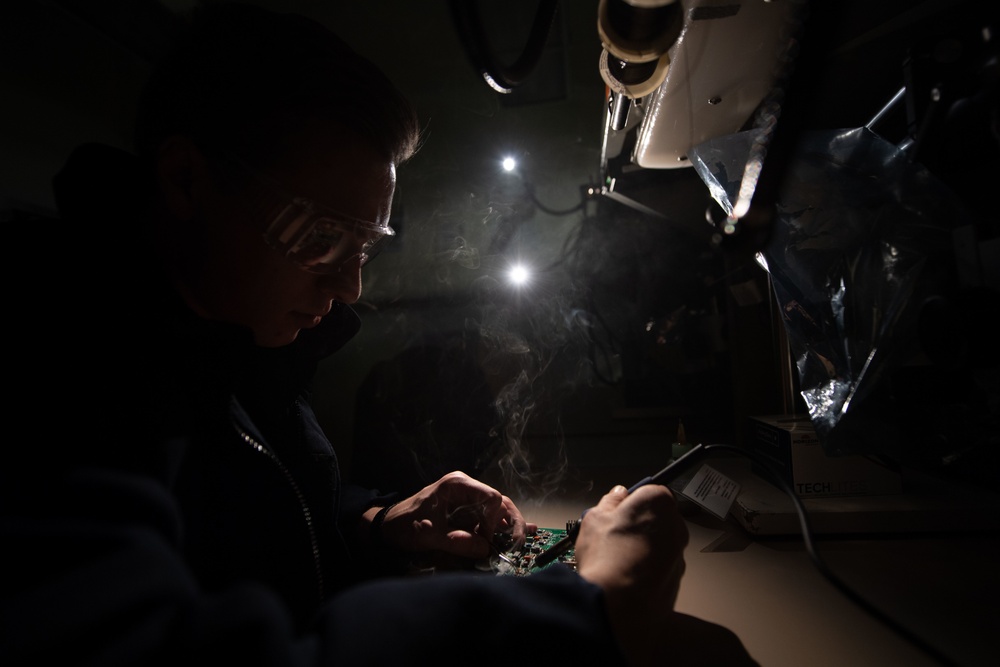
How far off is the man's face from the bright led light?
1427 mm

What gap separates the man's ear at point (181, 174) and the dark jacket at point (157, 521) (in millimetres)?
75

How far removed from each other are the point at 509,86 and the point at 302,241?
1.63 feet

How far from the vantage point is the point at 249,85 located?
82cm

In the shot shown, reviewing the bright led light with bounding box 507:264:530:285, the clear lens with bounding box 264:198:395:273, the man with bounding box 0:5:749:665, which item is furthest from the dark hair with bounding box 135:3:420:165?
the bright led light with bounding box 507:264:530:285

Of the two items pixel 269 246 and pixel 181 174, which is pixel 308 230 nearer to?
pixel 269 246

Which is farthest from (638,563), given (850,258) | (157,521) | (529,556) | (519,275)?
(519,275)

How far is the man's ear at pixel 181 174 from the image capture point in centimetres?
81

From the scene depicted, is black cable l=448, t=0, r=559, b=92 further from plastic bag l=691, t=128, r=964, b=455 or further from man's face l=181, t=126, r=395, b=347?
plastic bag l=691, t=128, r=964, b=455

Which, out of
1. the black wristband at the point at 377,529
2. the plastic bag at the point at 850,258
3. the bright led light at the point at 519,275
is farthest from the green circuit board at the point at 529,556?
the bright led light at the point at 519,275

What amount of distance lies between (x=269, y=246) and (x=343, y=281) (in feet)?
0.54

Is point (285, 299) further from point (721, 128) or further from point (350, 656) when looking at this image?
point (721, 128)

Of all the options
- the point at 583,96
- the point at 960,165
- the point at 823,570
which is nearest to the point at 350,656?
the point at 823,570

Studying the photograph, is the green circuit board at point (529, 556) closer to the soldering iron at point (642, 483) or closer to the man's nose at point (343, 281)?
the soldering iron at point (642, 483)

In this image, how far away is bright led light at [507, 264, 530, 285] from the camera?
2342mm
